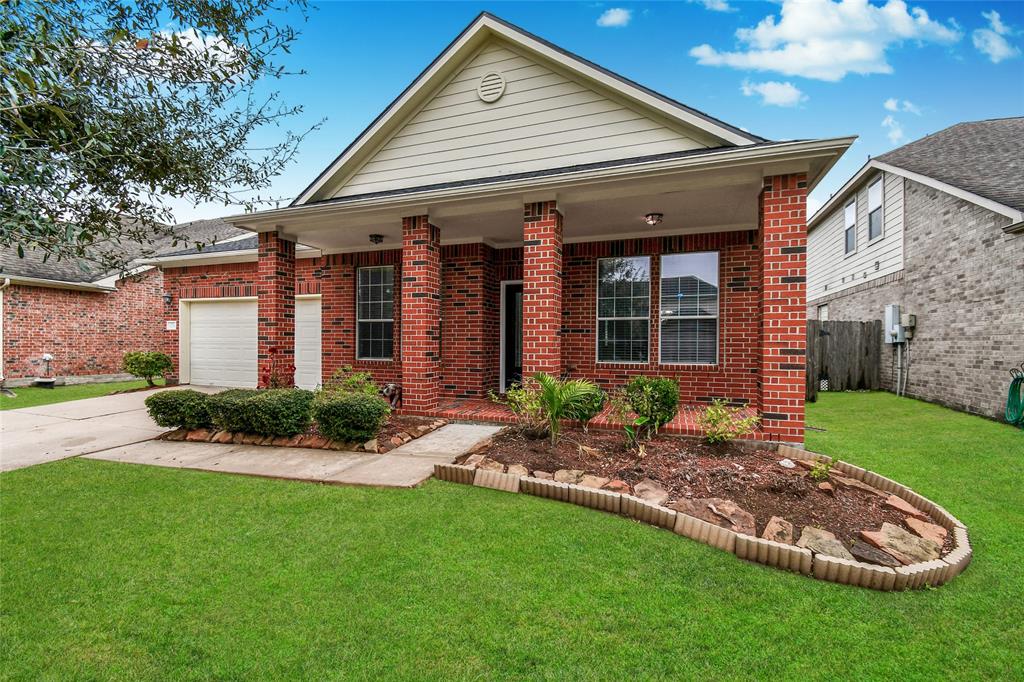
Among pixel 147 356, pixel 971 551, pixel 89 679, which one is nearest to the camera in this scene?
pixel 89 679

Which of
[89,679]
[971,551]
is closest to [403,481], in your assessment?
[89,679]

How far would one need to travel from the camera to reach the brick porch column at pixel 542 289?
21.1ft

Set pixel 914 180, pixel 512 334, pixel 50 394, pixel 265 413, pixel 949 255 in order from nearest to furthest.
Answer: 1. pixel 265 413
2. pixel 949 255
3. pixel 512 334
4. pixel 914 180
5. pixel 50 394

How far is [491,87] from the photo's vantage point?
7527 mm

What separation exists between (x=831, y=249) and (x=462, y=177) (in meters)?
14.4

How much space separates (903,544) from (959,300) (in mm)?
8765

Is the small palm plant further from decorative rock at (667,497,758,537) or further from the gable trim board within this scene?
the gable trim board

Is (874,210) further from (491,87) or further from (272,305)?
(272,305)

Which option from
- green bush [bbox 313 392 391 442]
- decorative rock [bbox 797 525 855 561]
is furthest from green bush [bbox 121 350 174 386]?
decorative rock [bbox 797 525 855 561]

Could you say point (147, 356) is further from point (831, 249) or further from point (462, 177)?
point (831, 249)

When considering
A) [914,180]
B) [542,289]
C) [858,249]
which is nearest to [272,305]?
[542,289]

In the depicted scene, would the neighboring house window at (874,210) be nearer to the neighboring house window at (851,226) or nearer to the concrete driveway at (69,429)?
the neighboring house window at (851,226)

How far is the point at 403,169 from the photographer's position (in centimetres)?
807

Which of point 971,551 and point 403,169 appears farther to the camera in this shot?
point 403,169
